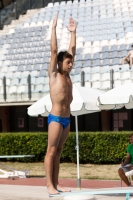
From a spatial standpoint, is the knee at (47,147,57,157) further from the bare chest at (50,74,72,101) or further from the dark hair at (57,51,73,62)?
the dark hair at (57,51,73,62)

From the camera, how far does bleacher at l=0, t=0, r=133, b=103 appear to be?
2405 cm

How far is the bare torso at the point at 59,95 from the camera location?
685 cm

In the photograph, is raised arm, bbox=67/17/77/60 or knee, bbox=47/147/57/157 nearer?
knee, bbox=47/147/57/157

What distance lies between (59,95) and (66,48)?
65.7 ft

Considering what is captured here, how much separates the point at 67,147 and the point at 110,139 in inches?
71.0

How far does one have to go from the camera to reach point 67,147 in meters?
19.5

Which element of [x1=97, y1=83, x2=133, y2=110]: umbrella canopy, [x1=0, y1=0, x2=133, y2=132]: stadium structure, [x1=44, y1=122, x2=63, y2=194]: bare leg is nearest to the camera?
[x1=44, y1=122, x2=63, y2=194]: bare leg

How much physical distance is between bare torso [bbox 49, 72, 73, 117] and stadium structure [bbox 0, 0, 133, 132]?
15.8 m

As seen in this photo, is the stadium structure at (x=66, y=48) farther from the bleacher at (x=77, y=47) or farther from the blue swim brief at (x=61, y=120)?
the blue swim brief at (x=61, y=120)

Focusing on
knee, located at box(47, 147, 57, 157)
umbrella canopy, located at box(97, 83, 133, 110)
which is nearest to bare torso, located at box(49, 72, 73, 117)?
knee, located at box(47, 147, 57, 157)

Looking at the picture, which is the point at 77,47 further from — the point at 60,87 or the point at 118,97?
the point at 60,87

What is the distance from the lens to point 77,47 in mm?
26734

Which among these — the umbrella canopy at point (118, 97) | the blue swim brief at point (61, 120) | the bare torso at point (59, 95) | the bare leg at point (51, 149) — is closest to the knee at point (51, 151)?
the bare leg at point (51, 149)

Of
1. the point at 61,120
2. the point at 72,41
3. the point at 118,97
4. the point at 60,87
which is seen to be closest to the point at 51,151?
the point at 61,120
